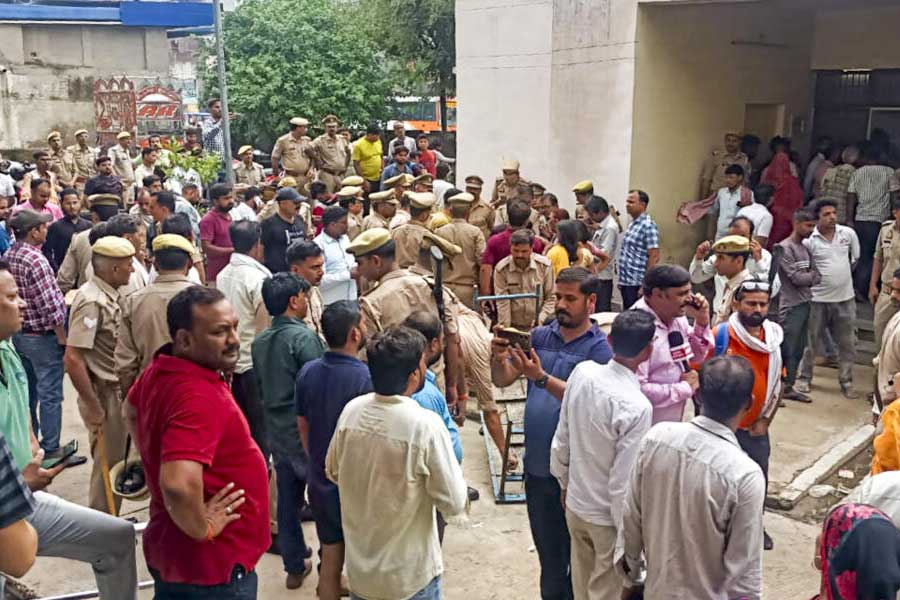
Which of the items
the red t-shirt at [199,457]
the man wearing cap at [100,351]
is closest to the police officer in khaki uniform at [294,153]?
the man wearing cap at [100,351]

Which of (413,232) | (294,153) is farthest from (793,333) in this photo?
(294,153)

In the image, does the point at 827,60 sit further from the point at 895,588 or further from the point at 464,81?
the point at 895,588

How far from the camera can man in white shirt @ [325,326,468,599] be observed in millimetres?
3307

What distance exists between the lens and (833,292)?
8258 mm

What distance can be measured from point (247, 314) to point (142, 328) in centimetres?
77

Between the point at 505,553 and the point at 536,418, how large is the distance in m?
1.55

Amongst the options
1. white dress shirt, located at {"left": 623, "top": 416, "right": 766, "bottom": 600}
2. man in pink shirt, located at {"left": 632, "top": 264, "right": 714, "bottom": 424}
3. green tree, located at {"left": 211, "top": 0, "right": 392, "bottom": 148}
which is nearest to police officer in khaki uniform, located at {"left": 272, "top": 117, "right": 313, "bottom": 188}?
green tree, located at {"left": 211, "top": 0, "right": 392, "bottom": 148}

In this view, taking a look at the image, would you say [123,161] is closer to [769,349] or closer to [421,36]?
[421,36]

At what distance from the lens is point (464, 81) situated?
13.1 metres

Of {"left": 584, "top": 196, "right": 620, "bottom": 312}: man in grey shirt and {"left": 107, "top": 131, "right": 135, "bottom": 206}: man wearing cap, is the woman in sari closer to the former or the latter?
{"left": 584, "top": 196, "right": 620, "bottom": 312}: man in grey shirt

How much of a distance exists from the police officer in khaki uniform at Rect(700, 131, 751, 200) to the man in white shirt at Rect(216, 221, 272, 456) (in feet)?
25.2

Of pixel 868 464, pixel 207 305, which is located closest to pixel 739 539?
pixel 207 305

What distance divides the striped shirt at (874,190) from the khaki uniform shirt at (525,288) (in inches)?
221

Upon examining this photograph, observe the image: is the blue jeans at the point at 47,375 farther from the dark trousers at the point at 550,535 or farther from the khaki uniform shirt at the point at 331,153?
the khaki uniform shirt at the point at 331,153
